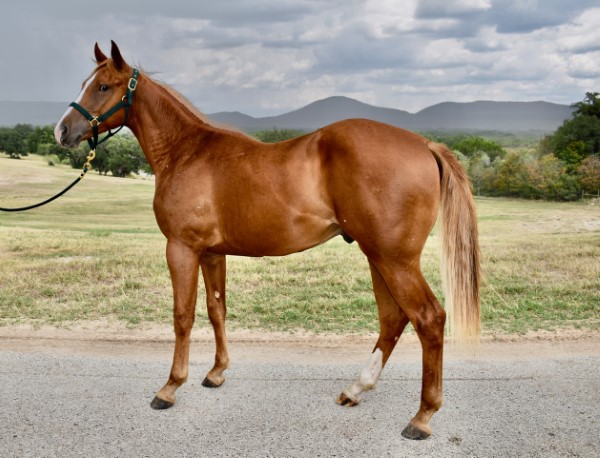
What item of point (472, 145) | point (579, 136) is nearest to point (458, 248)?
point (579, 136)

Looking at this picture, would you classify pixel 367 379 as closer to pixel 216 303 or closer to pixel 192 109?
pixel 216 303

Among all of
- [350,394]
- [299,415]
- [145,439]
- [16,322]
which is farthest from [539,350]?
[16,322]

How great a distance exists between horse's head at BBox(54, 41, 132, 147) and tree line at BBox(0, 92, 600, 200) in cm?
1225

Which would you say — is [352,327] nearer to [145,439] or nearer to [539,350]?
[539,350]

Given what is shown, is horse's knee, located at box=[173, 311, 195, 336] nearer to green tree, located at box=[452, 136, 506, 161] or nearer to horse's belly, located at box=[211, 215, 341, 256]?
horse's belly, located at box=[211, 215, 341, 256]

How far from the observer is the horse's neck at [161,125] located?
4734mm

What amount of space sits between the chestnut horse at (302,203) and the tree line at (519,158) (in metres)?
12.2

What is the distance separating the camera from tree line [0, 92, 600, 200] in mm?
19609

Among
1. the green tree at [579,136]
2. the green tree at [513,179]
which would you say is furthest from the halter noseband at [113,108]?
the green tree at [579,136]

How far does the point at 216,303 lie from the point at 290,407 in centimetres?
110

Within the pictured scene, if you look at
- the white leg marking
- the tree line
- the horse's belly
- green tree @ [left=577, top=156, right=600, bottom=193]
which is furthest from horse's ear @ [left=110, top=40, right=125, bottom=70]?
green tree @ [left=577, top=156, right=600, bottom=193]

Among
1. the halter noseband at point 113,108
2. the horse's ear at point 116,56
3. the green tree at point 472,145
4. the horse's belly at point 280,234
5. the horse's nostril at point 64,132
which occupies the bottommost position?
the horse's belly at point 280,234

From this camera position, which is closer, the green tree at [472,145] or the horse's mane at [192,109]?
the horse's mane at [192,109]

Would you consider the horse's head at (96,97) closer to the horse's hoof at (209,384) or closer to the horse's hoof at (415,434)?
the horse's hoof at (209,384)
